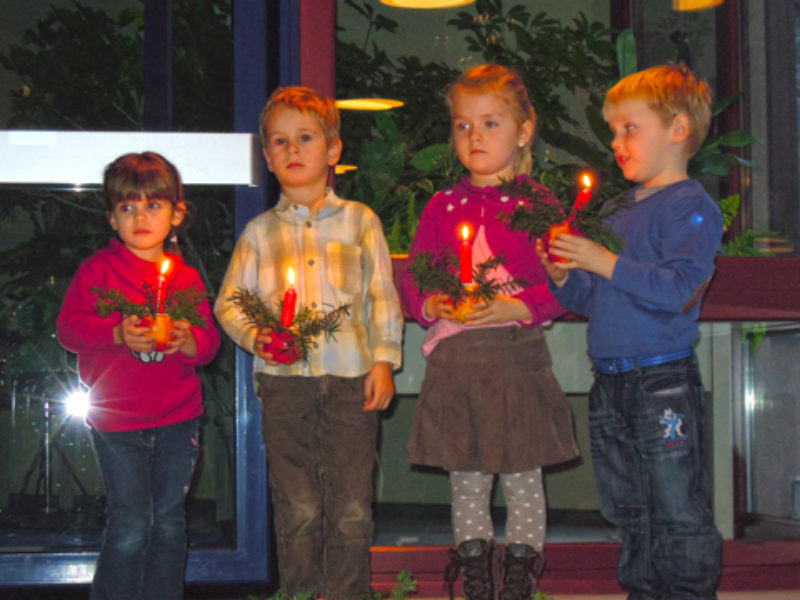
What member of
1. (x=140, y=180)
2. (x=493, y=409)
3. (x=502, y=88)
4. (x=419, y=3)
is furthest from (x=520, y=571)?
(x=419, y=3)

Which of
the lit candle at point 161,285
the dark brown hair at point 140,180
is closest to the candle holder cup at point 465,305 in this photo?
the lit candle at point 161,285

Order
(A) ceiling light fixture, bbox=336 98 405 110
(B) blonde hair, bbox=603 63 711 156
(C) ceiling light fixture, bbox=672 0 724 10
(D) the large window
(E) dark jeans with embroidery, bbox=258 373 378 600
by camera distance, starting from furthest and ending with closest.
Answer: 1. (C) ceiling light fixture, bbox=672 0 724 10
2. (A) ceiling light fixture, bbox=336 98 405 110
3. (D) the large window
4. (E) dark jeans with embroidery, bbox=258 373 378 600
5. (B) blonde hair, bbox=603 63 711 156

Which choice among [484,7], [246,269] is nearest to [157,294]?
[246,269]

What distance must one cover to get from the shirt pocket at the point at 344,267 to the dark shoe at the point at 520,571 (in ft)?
2.79

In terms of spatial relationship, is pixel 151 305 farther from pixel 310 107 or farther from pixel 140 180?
pixel 310 107

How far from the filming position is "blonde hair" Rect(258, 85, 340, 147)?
2859 millimetres

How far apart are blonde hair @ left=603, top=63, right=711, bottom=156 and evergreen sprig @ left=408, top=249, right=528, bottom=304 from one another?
56cm

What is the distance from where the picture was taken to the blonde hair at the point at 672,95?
2.65 metres

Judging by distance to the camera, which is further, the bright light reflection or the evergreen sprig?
the bright light reflection

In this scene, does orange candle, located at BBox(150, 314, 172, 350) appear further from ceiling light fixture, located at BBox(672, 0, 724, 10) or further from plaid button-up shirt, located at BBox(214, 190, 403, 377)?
ceiling light fixture, located at BBox(672, 0, 724, 10)

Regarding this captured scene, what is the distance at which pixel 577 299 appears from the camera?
9.01ft

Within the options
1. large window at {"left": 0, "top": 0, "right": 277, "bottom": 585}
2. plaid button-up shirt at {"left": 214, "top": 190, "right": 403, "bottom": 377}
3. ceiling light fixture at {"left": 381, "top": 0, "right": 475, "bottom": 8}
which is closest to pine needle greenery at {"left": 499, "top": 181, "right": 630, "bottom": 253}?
plaid button-up shirt at {"left": 214, "top": 190, "right": 403, "bottom": 377}

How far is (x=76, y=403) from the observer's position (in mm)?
3227

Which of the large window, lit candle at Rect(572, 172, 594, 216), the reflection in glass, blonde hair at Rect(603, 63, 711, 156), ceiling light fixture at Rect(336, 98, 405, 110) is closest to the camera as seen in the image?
lit candle at Rect(572, 172, 594, 216)
